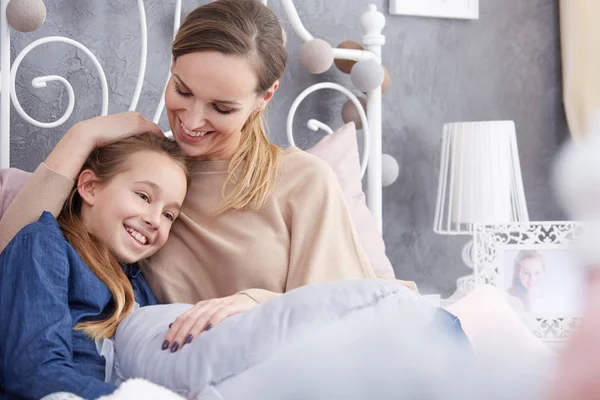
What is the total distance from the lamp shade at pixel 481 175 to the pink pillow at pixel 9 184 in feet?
4.20

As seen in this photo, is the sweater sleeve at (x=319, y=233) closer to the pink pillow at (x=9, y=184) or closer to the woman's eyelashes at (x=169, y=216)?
the woman's eyelashes at (x=169, y=216)

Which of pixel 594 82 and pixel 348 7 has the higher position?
pixel 348 7

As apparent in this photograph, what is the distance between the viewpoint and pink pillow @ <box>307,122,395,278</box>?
1807mm

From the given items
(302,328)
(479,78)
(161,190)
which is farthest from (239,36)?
(479,78)

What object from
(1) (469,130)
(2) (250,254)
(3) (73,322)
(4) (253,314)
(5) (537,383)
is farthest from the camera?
(1) (469,130)

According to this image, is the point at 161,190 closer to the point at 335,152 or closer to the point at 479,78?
the point at 335,152

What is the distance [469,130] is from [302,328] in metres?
1.66

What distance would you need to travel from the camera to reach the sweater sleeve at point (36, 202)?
4.20ft

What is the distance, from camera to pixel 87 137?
1.36 meters

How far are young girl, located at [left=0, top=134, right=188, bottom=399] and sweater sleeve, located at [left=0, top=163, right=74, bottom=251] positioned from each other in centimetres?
3

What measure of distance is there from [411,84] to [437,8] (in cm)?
27

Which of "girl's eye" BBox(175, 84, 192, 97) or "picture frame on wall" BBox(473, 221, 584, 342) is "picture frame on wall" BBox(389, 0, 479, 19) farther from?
"girl's eye" BBox(175, 84, 192, 97)

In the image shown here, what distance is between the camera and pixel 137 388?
0.80m

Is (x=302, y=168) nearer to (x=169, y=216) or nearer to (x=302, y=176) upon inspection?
(x=302, y=176)
